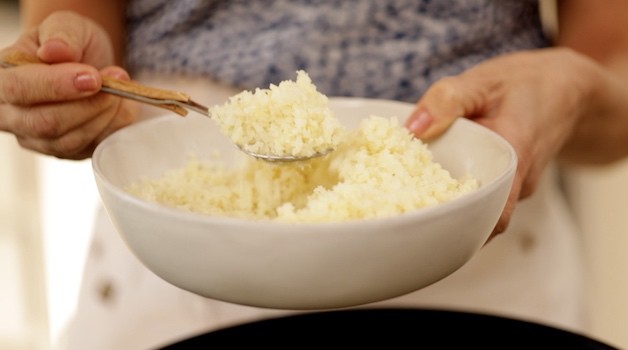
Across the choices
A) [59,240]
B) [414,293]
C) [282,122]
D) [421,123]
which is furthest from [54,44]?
[59,240]

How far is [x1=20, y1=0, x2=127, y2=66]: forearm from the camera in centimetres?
88

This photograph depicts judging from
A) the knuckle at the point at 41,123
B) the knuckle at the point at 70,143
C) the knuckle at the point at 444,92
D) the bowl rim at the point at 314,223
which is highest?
the bowl rim at the point at 314,223

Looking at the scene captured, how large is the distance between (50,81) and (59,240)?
3.99ft

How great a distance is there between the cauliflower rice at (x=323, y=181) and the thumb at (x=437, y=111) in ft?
0.07

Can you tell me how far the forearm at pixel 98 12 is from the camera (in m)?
0.88

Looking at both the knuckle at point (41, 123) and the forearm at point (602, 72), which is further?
the forearm at point (602, 72)

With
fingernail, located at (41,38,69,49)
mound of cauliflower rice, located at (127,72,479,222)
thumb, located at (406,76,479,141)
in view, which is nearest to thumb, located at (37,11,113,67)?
fingernail, located at (41,38,69,49)

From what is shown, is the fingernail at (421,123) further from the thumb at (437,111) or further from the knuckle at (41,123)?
the knuckle at (41,123)

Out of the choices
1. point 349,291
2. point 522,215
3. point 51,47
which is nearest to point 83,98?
point 51,47

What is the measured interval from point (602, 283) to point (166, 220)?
118 cm

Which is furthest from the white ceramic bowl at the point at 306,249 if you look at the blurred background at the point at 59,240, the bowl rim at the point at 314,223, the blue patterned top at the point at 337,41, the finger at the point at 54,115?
the blurred background at the point at 59,240

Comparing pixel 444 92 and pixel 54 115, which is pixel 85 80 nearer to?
pixel 54 115

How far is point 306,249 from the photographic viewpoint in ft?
1.38

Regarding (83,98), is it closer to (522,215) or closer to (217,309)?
(217,309)
